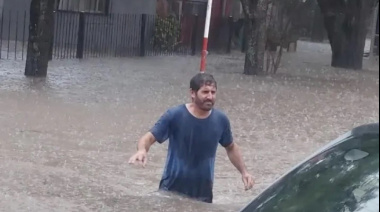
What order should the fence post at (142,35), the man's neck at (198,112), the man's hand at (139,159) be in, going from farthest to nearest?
the fence post at (142,35) → the man's neck at (198,112) → the man's hand at (139,159)

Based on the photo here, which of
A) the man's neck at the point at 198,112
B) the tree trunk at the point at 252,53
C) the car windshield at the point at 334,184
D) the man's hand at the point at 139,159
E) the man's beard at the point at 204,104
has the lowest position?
the tree trunk at the point at 252,53

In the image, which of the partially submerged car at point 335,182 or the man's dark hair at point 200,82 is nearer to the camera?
the partially submerged car at point 335,182

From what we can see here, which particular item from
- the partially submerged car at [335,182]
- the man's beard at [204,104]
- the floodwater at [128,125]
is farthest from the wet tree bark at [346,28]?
the partially submerged car at [335,182]

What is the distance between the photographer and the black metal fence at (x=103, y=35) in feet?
82.4

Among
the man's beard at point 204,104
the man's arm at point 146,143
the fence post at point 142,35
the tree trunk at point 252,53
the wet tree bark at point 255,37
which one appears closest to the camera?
the man's arm at point 146,143

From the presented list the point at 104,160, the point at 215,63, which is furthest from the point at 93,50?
the point at 104,160

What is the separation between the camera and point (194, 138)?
7.29m

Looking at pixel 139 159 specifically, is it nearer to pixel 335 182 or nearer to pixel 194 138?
pixel 194 138

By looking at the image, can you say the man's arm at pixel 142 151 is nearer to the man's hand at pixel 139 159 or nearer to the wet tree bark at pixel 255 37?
the man's hand at pixel 139 159

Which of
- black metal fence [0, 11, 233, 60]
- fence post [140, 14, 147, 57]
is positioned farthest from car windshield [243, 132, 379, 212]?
fence post [140, 14, 147, 57]

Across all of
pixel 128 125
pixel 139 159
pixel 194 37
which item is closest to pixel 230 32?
pixel 194 37

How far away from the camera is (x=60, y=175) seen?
391 inches

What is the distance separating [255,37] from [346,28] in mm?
6942

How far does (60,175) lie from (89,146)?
185cm
